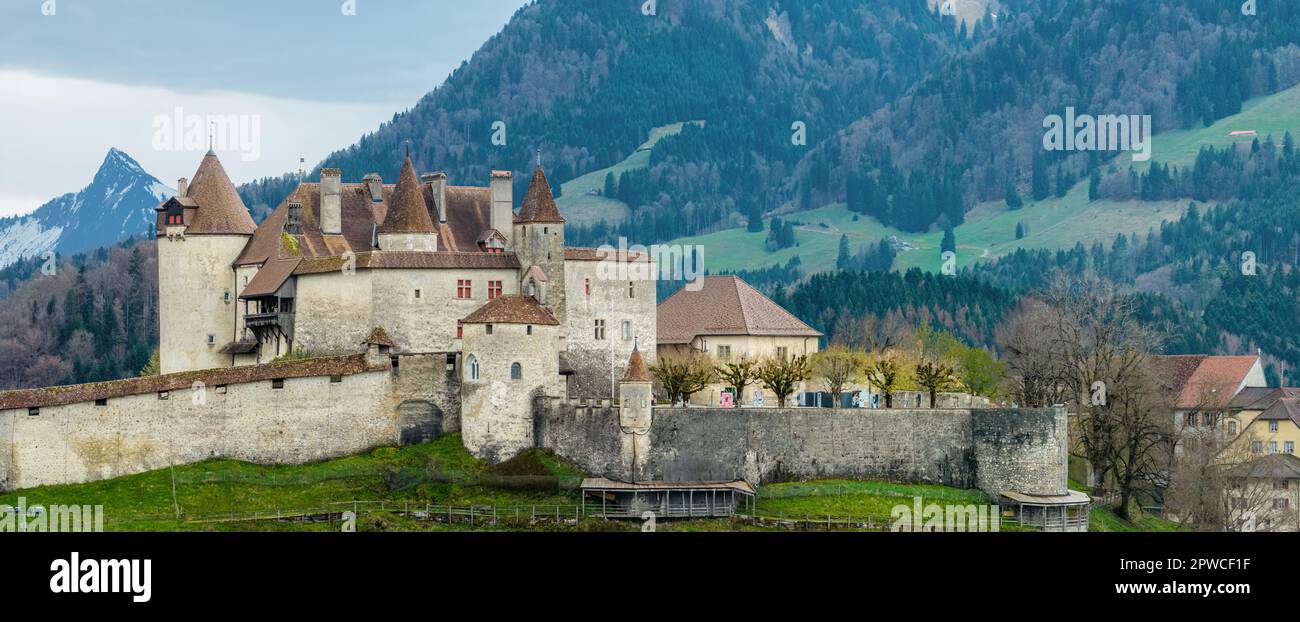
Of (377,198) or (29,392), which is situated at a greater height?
(377,198)

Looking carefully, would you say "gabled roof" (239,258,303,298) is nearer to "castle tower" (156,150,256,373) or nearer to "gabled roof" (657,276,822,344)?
"castle tower" (156,150,256,373)

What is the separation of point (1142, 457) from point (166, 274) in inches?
2134

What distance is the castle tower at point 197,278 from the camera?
103000 millimetres

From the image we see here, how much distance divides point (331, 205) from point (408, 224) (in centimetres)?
514

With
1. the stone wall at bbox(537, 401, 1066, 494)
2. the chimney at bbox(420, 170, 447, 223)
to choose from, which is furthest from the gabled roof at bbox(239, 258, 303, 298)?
the stone wall at bbox(537, 401, 1066, 494)

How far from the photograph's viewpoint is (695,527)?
283 feet

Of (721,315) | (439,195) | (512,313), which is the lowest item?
(721,315)

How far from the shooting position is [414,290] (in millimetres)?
96750

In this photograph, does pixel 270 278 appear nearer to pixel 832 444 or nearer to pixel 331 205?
pixel 331 205

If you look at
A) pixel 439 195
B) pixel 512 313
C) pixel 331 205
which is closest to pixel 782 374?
pixel 512 313

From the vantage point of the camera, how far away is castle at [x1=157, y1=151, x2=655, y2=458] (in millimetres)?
91875

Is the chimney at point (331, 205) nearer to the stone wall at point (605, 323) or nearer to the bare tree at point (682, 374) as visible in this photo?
the stone wall at point (605, 323)
